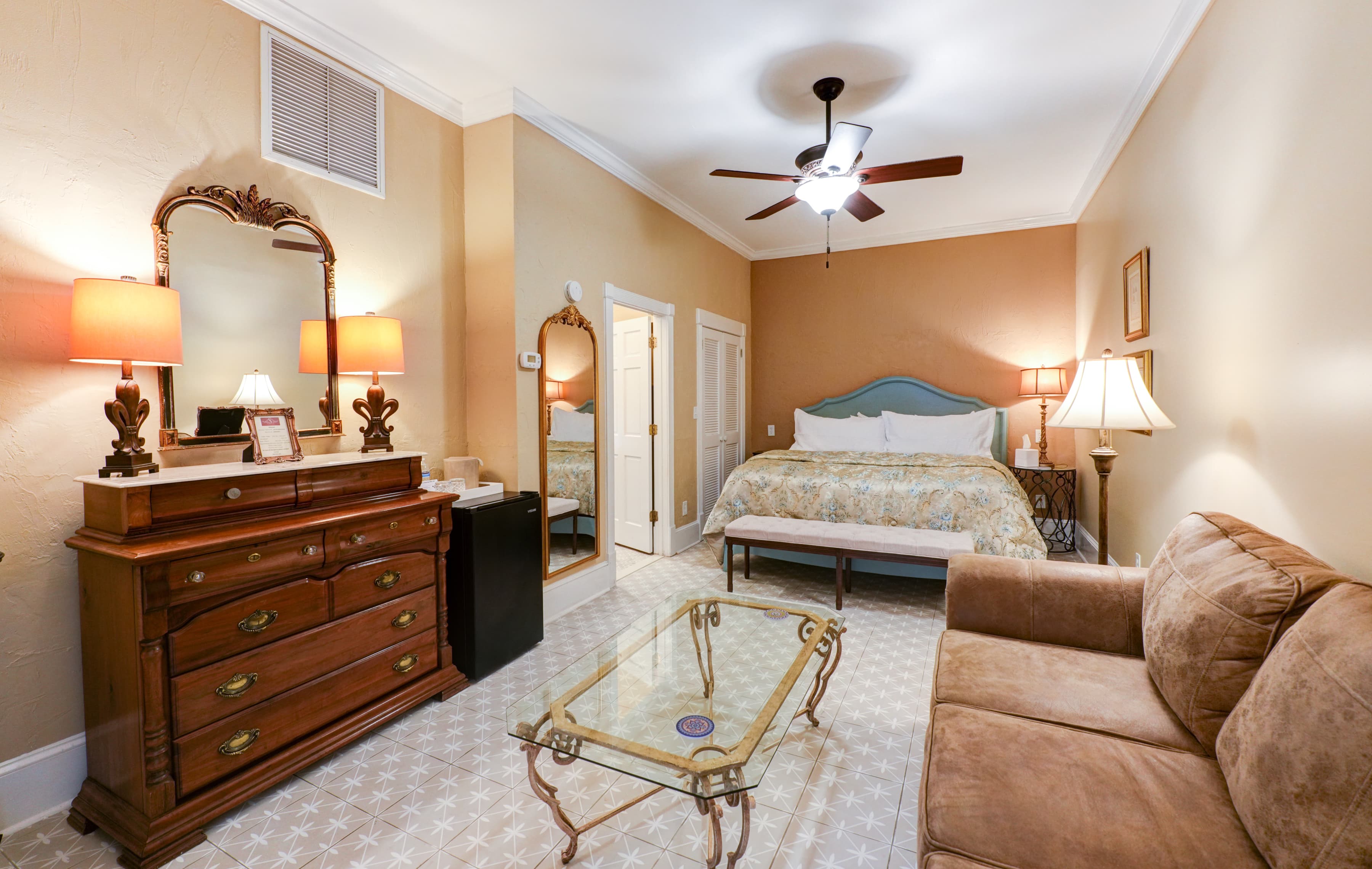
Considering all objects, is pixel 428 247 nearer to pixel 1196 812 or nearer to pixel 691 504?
pixel 691 504

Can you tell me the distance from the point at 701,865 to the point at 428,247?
9.56 ft

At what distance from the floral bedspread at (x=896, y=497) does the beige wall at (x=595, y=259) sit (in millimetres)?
832

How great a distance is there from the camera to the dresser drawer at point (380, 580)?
2.13 meters

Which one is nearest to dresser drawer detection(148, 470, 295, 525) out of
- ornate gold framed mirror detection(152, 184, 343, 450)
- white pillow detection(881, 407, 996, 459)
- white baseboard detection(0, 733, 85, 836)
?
ornate gold framed mirror detection(152, 184, 343, 450)

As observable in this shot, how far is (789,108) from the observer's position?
3.22 meters

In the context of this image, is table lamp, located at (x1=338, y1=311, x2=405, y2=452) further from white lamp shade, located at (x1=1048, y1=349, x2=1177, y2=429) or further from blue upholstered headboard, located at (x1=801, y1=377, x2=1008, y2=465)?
blue upholstered headboard, located at (x1=801, y1=377, x2=1008, y2=465)

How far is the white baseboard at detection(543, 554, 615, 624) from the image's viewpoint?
11.0 ft

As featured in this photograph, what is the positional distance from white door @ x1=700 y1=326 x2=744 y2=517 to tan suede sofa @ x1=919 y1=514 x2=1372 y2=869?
3.59 metres

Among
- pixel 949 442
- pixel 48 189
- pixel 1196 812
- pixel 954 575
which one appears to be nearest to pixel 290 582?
pixel 48 189

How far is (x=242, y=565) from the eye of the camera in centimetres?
181

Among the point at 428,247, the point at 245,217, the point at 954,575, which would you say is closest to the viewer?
the point at 954,575

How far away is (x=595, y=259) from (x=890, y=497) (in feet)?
7.94

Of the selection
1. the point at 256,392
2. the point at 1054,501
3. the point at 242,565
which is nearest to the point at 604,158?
the point at 256,392

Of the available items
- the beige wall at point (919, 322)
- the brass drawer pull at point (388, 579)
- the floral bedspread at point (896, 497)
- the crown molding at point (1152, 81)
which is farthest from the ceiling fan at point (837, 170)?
the beige wall at point (919, 322)
